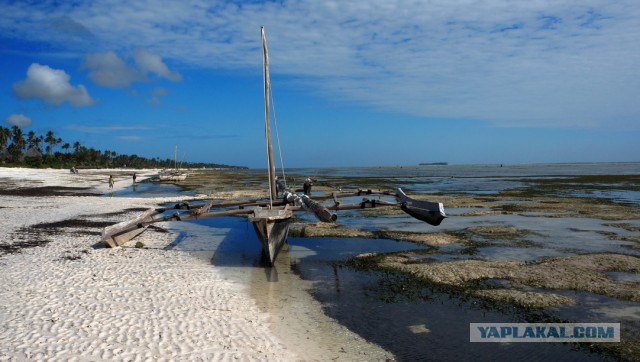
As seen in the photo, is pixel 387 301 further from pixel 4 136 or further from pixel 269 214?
pixel 4 136

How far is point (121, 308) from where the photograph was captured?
8.13m

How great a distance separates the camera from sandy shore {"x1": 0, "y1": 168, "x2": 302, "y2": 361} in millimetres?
6387

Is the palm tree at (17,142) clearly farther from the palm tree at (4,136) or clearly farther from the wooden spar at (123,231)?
the wooden spar at (123,231)

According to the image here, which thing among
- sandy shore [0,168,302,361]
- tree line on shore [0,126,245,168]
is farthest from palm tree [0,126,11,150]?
sandy shore [0,168,302,361]

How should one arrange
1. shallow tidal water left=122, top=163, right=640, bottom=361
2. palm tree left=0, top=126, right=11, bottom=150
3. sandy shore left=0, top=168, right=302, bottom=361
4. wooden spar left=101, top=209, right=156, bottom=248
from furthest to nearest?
palm tree left=0, top=126, right=11, bottom=150 → wooden spar left=101, top=209, right=156, bottom=248 → shallow tidal water left=122, top=163, right=640, bottom=361 → sandy shore left=0, top=168, right=302, bottom=361

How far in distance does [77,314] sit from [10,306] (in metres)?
1.58

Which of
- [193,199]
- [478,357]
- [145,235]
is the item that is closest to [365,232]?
[145,235]

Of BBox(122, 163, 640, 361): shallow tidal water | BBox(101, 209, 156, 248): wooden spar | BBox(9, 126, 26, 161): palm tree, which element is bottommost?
BBox(122, 163, 640, 361): shallow tidal water

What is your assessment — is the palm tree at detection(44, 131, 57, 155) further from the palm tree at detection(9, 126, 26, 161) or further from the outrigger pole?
the outrigger pole

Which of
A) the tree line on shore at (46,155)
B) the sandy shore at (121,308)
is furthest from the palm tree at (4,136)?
the sandy shore at (121,308)

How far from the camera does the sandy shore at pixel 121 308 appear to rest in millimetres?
6387

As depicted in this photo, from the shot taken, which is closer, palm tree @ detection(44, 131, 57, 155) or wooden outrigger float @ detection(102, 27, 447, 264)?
wooden outrigger float @ detection(102, 27, 447, 264)

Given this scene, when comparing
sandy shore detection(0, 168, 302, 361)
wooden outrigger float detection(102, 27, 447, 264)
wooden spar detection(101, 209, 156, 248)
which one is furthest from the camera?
wooden spar detection(101, 209, 156, 248)

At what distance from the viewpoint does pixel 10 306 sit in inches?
311
